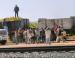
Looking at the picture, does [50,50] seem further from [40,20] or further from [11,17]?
[11,17]

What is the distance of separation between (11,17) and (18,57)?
62.1ft

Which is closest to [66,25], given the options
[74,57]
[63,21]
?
[63,21]

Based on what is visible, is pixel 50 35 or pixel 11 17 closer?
pixel 50 35

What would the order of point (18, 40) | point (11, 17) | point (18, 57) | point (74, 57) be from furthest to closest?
1. point (11, 17)
2. point (18, 40)
3. point (18, 57)
4. point (74, 57)

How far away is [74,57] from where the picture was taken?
17359mm

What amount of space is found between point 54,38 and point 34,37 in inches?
71.0

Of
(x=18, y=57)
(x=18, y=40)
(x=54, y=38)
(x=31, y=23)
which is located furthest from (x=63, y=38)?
(x=31, y=23)

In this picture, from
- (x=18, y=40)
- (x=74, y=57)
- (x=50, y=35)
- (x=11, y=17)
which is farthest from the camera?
(x=11, y=17)

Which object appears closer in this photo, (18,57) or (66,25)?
(18,57)

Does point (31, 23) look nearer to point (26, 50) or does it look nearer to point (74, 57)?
point (26, 50)

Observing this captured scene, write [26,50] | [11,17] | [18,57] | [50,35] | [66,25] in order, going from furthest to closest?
[11,17]
[66,25]
[50,35]
[26,50]
[18,57]

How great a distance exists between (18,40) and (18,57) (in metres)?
9.37

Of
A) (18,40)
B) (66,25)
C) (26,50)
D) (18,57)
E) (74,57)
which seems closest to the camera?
(74,57)

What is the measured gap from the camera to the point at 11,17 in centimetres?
3775
